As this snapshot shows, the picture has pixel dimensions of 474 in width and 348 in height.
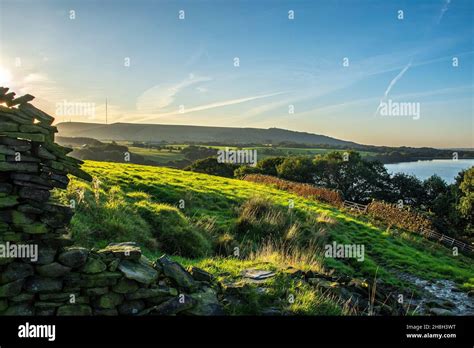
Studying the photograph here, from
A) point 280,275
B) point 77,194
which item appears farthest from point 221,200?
point 280,275

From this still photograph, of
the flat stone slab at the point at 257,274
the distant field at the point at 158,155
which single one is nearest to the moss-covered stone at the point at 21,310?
the flat stone slab at the point at 257,274

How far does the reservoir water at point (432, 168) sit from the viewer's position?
52.5 meters

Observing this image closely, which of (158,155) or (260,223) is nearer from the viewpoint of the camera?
(260,223)

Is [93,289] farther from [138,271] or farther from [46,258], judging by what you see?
[46,258]

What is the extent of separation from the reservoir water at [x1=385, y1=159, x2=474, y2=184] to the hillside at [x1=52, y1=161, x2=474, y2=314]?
3595cm

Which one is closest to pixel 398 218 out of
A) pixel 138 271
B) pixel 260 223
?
pixel 260 223

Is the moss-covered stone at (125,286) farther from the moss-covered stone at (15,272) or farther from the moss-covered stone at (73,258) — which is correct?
the moss-covered stone at (15,272)

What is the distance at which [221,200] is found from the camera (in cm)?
2012

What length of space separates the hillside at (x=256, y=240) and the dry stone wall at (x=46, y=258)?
1668 millimetres

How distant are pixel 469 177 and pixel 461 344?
138 ft

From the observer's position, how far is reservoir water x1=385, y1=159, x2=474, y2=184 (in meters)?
52.5

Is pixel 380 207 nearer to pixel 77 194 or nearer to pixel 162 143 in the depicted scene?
pixel 77 194

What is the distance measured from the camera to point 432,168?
57031 mm

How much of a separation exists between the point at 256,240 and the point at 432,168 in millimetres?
51123
